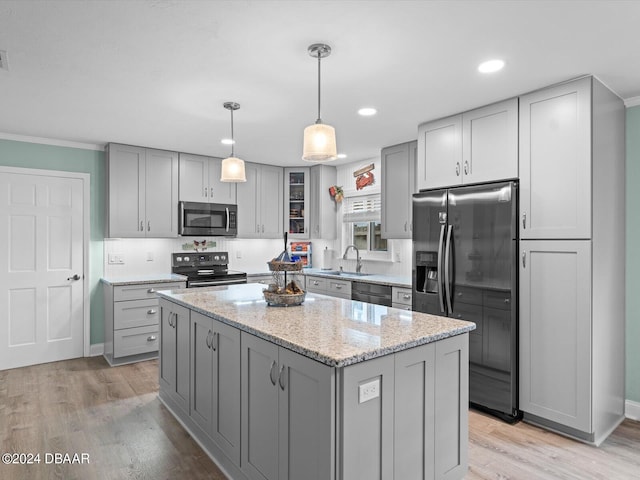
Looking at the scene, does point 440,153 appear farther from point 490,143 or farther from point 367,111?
point 367,111

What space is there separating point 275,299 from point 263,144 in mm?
2506

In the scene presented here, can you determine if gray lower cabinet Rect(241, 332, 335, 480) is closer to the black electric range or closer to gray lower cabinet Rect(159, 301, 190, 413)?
gray lower cabinet Rect(159, 301, 190, 413)

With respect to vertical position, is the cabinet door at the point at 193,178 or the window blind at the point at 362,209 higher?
the cabinet door at the point at 193,178

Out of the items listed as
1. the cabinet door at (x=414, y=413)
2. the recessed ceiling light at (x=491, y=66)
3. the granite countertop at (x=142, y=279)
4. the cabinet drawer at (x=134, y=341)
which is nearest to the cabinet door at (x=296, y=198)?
the granite countertop at (x=142, y=279)

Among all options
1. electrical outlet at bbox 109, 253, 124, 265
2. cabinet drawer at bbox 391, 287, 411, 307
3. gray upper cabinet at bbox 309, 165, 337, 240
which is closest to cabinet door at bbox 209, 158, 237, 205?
gray upper cabinet at bbox 309, 165, 337, 240

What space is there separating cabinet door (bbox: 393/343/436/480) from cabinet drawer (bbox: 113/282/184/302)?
11.5 feet

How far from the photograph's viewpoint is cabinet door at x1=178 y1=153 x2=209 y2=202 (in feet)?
16.6

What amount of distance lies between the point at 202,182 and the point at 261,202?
2.94 ft

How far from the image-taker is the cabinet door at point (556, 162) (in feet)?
8.80

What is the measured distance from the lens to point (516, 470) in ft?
7.82

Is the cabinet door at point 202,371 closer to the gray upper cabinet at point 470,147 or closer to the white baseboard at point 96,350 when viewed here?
the gray upper cabinet at point 470,147

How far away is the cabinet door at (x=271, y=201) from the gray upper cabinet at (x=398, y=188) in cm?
179

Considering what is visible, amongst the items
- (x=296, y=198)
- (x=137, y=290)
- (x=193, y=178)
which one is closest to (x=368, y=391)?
(x=137, y=290)

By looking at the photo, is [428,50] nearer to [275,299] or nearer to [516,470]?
[275,299]
